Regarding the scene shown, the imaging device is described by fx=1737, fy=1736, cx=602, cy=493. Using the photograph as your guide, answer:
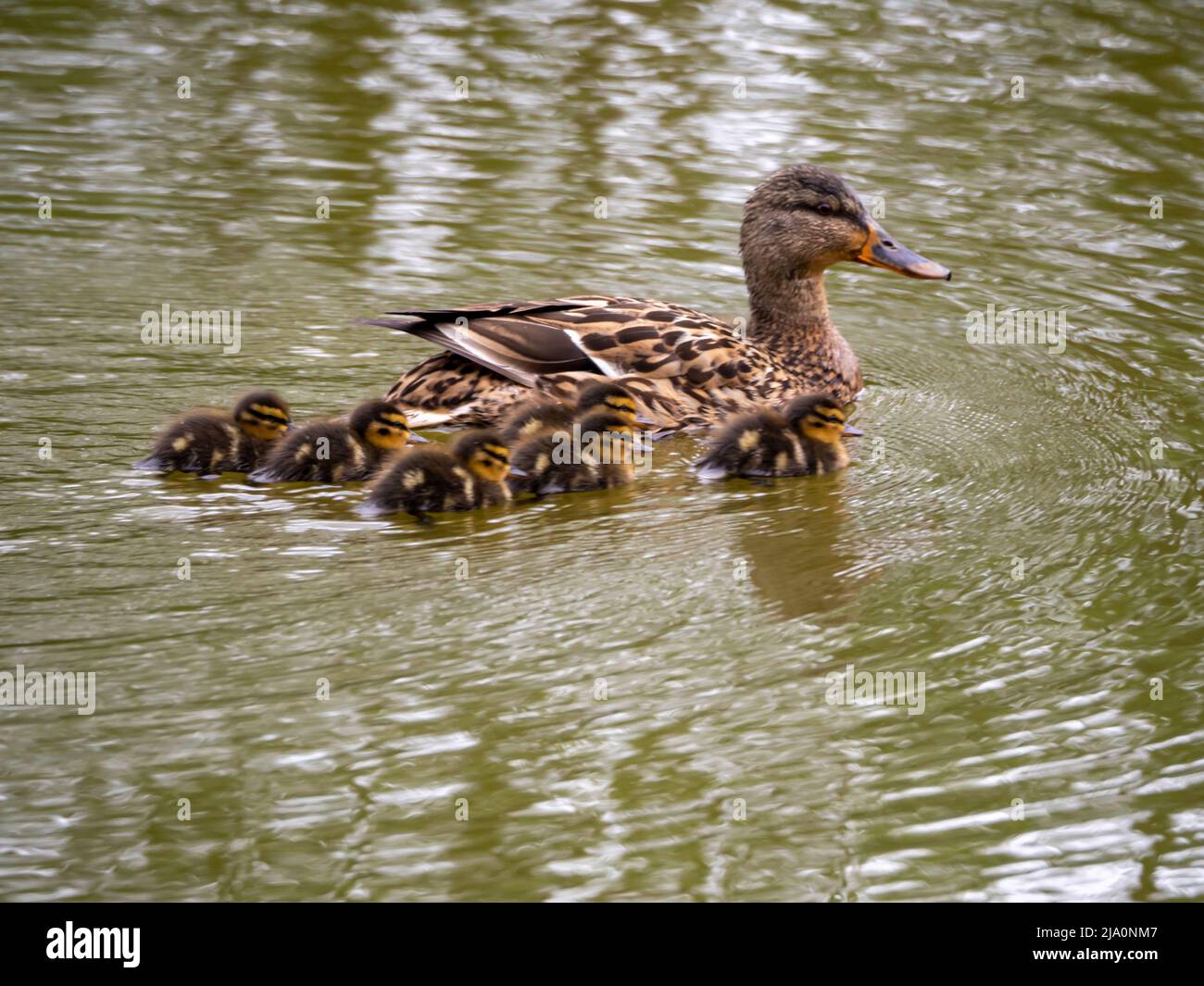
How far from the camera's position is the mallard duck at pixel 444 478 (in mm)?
4953

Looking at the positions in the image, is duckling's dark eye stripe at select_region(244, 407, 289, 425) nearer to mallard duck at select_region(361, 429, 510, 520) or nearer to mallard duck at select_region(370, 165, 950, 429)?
mallard duck at select_region(361, 429, 510, 520)

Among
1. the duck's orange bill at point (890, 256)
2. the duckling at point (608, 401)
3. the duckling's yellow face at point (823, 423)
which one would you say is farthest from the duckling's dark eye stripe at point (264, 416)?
the duck's orange bill at point (890, 256)

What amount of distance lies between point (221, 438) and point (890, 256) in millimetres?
2605

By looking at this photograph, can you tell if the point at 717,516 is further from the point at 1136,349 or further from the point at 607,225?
the point at 607,225

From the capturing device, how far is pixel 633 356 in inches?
232

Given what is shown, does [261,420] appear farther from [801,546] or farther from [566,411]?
[801,546]

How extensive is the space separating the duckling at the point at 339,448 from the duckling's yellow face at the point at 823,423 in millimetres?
1269

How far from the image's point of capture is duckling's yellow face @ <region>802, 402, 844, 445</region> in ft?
17.9

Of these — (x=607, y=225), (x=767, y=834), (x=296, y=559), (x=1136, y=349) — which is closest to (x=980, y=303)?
(x=1136, y=349)

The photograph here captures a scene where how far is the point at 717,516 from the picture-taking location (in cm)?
512

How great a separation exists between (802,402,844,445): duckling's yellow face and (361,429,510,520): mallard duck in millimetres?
997

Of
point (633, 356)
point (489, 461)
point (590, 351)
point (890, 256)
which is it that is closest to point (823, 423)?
point (633, 356)

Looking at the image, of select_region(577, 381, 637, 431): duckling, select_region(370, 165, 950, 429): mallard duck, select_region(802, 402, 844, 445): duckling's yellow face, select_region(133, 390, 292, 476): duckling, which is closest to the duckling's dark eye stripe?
select_region(133, 390, 292, 476): duckling

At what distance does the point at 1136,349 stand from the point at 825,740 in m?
3.42
